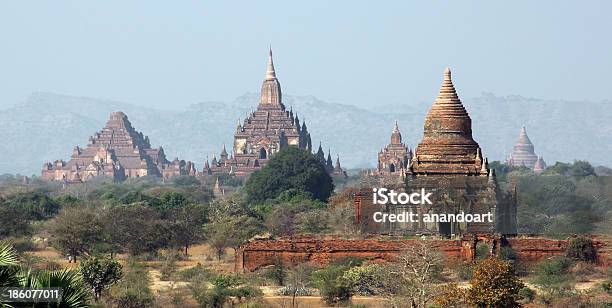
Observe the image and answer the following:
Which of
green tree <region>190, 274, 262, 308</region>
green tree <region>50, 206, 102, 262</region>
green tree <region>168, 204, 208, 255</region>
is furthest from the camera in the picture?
green tree <region>168, 204, 208, 255</region>

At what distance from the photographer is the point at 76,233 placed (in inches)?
2116

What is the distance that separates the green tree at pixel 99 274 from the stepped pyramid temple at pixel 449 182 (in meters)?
13.6

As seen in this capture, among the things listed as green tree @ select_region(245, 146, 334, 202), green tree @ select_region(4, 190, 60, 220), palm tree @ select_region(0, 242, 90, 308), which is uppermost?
green tree @ select_region(245, 146, 334, 202)

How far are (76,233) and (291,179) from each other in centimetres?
3477

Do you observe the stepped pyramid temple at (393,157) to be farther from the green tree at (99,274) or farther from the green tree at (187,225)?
the green tree at (99,274)

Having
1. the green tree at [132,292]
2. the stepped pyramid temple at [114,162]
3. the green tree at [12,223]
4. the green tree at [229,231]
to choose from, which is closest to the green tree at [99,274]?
the green tree at [132,292]

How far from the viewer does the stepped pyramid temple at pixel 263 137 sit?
407 feet

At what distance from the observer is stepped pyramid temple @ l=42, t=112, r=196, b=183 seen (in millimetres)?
161000

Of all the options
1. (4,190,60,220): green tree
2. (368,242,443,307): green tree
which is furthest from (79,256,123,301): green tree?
(4,190,60,220): green tree

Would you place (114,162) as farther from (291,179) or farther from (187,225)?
(187,225)

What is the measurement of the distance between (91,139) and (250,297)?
428ft

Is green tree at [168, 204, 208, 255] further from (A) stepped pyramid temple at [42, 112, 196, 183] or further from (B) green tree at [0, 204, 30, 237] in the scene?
(A) stepped pyramid temple at [42, 112, 196, 183]

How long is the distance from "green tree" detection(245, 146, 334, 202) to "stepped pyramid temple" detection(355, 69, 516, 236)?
29.5 m

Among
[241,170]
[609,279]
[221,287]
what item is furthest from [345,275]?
[241,170]
